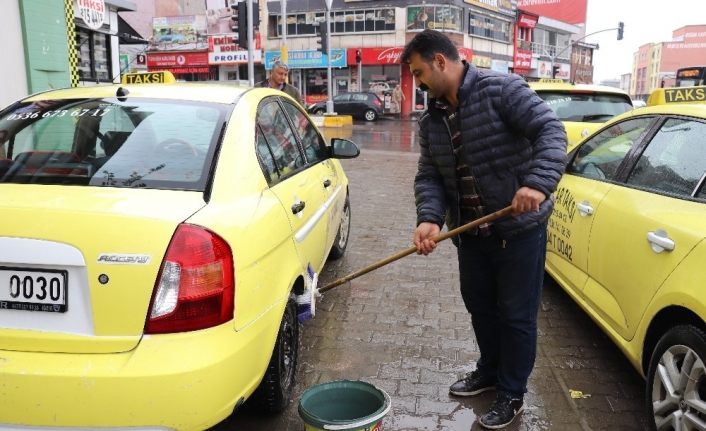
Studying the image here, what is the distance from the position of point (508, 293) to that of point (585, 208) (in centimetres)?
118

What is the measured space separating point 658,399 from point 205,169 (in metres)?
2.21

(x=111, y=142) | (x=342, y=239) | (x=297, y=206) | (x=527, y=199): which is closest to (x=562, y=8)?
(x=342, y=239)

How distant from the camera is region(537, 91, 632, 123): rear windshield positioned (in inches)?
287

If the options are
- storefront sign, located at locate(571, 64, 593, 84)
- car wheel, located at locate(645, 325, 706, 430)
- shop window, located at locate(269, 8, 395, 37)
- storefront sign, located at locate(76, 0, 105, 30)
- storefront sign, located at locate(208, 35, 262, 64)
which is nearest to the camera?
car wheel, located at locate(645, 325, 706, 430)

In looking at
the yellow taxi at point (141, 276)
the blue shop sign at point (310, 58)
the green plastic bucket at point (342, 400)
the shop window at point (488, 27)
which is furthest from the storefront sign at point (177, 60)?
the green plastic bucket at point (342, 400)

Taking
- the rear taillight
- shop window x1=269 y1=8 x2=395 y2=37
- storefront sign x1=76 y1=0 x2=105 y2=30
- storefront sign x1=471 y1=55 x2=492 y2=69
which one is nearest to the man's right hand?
the rear taillight

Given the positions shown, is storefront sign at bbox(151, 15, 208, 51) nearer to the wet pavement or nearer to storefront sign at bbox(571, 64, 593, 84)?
storefront sign at bbox(571, 64, 593, 84)

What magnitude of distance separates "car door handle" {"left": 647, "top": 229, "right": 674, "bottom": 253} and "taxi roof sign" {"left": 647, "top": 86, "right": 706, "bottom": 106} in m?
1.12

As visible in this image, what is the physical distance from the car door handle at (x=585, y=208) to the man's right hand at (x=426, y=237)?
4.07 ft

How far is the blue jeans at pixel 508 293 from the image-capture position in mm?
2721

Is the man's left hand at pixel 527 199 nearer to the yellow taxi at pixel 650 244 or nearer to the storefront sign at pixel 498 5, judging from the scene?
the yellow taxi at pixel 650 244

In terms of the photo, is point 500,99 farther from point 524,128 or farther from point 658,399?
point 658,399

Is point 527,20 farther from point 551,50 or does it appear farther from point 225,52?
point 225,52

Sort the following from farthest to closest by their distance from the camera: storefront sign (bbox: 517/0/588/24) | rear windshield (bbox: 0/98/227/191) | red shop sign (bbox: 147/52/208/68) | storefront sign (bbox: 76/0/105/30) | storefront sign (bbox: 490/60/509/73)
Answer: storefront sign (bbox: 517/0/588/24) < storefront sign (bbox: 490/60/509/73) < red shop sign (bbox: 147/52/208/68) < storefront sign (bbox: 76/0/105/30) < rear windshield (bbox: 0/98/227/191)
